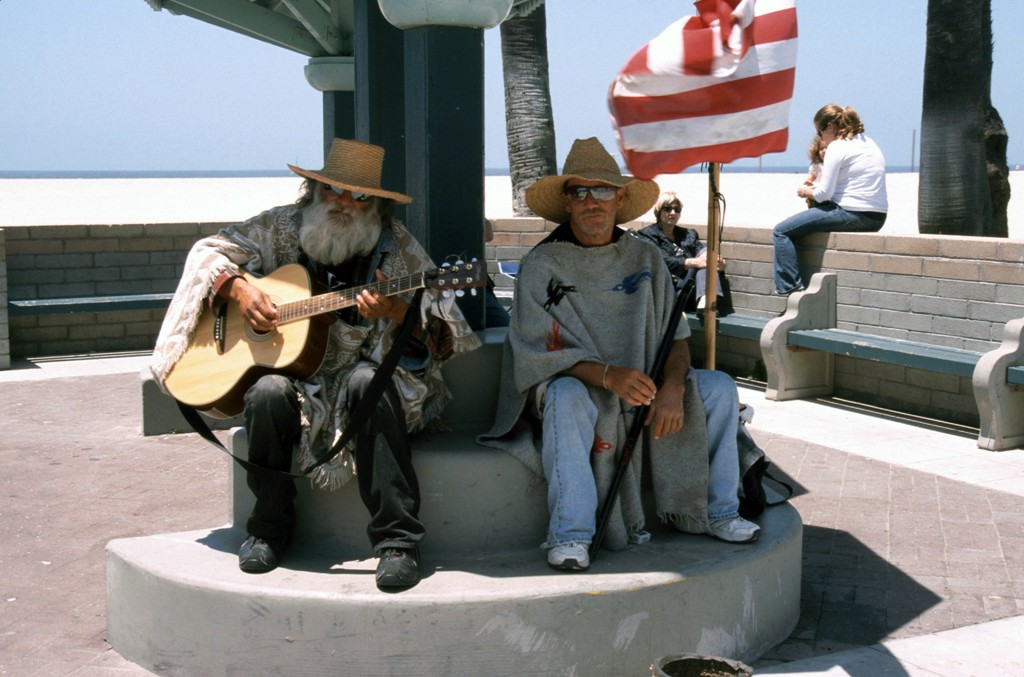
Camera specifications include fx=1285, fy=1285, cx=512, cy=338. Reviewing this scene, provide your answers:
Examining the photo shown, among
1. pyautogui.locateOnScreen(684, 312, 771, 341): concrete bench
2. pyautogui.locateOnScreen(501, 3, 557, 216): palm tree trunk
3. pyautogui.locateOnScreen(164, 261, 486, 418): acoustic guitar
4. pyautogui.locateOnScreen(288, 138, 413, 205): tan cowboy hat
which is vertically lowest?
pyautogui.locateOnScreen(684, 312, 771, 341): concrete bench

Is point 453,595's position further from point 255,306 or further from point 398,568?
point 255,306

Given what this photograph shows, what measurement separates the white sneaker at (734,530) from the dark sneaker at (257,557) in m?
1.58

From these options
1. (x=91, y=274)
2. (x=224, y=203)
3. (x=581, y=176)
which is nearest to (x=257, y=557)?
(x=581, y=176)

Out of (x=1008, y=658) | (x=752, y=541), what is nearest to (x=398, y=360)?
(x=752, y=541)

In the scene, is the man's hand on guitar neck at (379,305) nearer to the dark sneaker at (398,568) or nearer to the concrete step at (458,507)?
the concrete step at (458,507)

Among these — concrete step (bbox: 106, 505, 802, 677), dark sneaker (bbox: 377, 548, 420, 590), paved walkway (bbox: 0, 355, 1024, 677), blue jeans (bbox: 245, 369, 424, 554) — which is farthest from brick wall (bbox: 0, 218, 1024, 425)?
dark sneaker (bbox: 377, 548, 420, 590)

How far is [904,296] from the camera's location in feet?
28.0

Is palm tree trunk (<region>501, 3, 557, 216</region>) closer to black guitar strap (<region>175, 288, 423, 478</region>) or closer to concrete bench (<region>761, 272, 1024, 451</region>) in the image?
concrete bench (<region>761, 272, 1024, 451</region>)

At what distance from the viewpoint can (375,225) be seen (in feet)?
16.0

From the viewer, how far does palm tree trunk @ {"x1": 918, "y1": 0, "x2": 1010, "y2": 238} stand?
980 cm

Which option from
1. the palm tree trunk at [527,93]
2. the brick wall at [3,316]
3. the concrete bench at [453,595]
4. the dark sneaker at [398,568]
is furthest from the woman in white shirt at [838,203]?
the brick wall at [3,316]

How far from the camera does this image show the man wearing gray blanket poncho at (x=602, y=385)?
4.52 m

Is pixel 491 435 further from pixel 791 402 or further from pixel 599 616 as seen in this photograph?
pixel 791 402

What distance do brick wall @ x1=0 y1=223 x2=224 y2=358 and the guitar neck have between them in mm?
6593
